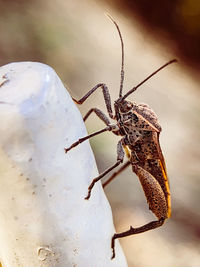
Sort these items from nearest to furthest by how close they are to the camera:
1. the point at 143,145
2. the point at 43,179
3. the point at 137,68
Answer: the point at 43,179 < the point at 143,145 < the point at 137,68

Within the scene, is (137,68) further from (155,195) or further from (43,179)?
(43,179)

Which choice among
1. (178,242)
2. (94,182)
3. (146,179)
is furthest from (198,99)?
(94,182)

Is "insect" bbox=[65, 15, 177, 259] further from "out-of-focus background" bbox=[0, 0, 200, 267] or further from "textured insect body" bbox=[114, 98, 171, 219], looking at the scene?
"out-of-focus background" bbox=[0, 0, 200, 267]

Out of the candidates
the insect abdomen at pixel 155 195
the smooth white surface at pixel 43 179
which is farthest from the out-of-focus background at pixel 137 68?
the smooth white surface at pixel 43 179

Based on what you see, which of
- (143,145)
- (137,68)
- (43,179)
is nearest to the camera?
(43,179)

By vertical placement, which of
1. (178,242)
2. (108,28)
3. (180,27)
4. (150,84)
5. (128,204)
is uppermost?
(108,28)

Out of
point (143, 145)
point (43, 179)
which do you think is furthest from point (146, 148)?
point (43, 179)

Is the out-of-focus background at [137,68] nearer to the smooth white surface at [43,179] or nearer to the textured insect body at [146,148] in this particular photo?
the textured insect body at [146,148]

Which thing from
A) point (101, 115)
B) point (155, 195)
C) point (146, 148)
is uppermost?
point (101, 115)

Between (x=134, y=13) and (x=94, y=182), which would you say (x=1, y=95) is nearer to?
(x=94, y=182)
